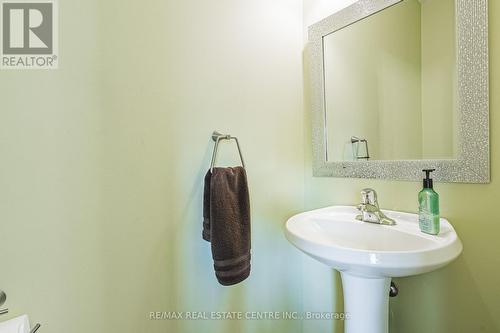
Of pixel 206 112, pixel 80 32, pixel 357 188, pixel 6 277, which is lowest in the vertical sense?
pixel 6 277

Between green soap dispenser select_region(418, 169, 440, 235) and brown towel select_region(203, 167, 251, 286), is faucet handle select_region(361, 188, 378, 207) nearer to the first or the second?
green soap dispenser select_region(418, 169, 440, 235)

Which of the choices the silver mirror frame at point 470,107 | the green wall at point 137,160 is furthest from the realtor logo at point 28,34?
the silver mirror frame at point 470,107

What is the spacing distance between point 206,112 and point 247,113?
0.19 meters

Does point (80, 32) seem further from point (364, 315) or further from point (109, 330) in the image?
point (364, 315)

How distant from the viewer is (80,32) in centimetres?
78

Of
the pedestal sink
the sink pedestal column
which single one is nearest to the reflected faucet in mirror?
the pedestal sink

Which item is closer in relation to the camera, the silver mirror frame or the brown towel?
the silver mirror frame

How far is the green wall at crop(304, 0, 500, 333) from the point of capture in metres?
0.65

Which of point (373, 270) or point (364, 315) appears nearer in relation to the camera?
point (373, 270)

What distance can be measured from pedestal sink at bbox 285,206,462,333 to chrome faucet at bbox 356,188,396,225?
0.08 ft

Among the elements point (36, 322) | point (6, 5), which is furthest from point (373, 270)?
point (6, 5)

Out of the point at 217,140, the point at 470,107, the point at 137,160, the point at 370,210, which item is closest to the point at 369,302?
the point at 370,210

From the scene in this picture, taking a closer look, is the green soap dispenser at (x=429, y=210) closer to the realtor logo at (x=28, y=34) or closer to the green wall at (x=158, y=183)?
the green wall at (x=158, y=183)

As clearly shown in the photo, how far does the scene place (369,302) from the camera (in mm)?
729
